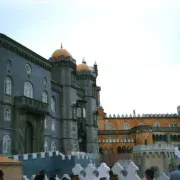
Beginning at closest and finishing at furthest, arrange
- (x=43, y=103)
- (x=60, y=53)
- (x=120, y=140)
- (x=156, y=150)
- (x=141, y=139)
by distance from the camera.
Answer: (x=43, y=103) → (x=60, y=53) → (x=156, y=150) → (x=141, y=139) → (x=120, y=140)

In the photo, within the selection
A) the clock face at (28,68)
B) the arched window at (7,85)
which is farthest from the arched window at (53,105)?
the arched window at (7,85)

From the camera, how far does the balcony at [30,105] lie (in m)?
34.4

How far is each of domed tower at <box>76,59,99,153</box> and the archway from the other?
1674 centimetres

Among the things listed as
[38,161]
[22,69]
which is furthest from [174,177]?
[22,69]

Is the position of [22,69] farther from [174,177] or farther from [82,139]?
[174,177]

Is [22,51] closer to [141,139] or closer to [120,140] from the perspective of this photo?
[120,140]

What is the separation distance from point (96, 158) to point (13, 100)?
1961cm

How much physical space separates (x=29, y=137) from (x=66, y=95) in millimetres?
11420

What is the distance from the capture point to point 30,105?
35.1 meters

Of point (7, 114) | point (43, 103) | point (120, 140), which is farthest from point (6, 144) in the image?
point (120, 140)

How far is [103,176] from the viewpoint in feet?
68.8

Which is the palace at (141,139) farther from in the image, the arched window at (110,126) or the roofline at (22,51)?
the roofline at (22,51)

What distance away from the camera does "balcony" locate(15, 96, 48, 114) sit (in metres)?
34.4

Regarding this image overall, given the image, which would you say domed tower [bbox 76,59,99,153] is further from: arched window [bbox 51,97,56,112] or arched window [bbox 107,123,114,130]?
arched window [bbox 107,123,114,130]
